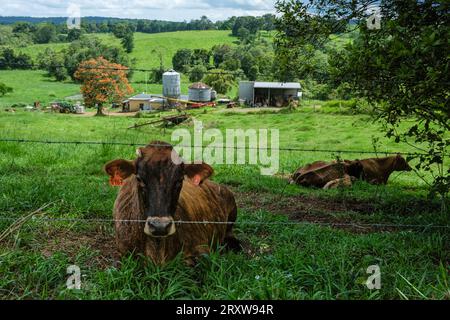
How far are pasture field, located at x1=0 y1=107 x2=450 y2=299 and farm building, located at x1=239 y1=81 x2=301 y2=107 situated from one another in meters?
34.3

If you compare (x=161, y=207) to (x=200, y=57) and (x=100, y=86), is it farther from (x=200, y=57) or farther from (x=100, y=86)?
(x=200, y=57)

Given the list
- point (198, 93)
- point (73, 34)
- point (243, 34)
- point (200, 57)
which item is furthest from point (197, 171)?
point (73, 34)

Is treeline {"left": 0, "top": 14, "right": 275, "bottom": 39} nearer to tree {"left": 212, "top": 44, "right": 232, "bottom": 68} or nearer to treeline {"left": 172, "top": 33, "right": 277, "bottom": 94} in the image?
treeline {"left": 172, "top": 33, "right": 277, "bottom": 94}

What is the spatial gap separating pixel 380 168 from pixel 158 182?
27.9 feet

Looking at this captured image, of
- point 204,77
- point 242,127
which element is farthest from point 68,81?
point 242,127

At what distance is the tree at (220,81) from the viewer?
4947 cm

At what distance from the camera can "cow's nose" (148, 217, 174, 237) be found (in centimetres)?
396

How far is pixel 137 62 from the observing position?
67812 millimetres

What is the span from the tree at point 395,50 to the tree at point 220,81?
1618 inches

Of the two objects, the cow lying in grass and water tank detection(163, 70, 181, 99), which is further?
water tank detection(163, 70, 181, 99)

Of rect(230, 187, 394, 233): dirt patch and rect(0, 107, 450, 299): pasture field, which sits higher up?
rect(0, 107, 450, 299): pasture field

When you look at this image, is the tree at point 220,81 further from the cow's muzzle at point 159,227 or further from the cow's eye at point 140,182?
the cow's muzzle at point 159,227

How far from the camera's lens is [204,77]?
5256 cm

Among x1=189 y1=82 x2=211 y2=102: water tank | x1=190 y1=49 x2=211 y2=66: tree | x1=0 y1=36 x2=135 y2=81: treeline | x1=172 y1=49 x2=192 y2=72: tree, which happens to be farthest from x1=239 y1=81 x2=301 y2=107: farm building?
x1=190 y1=49 x2=211 y2=66: tree
